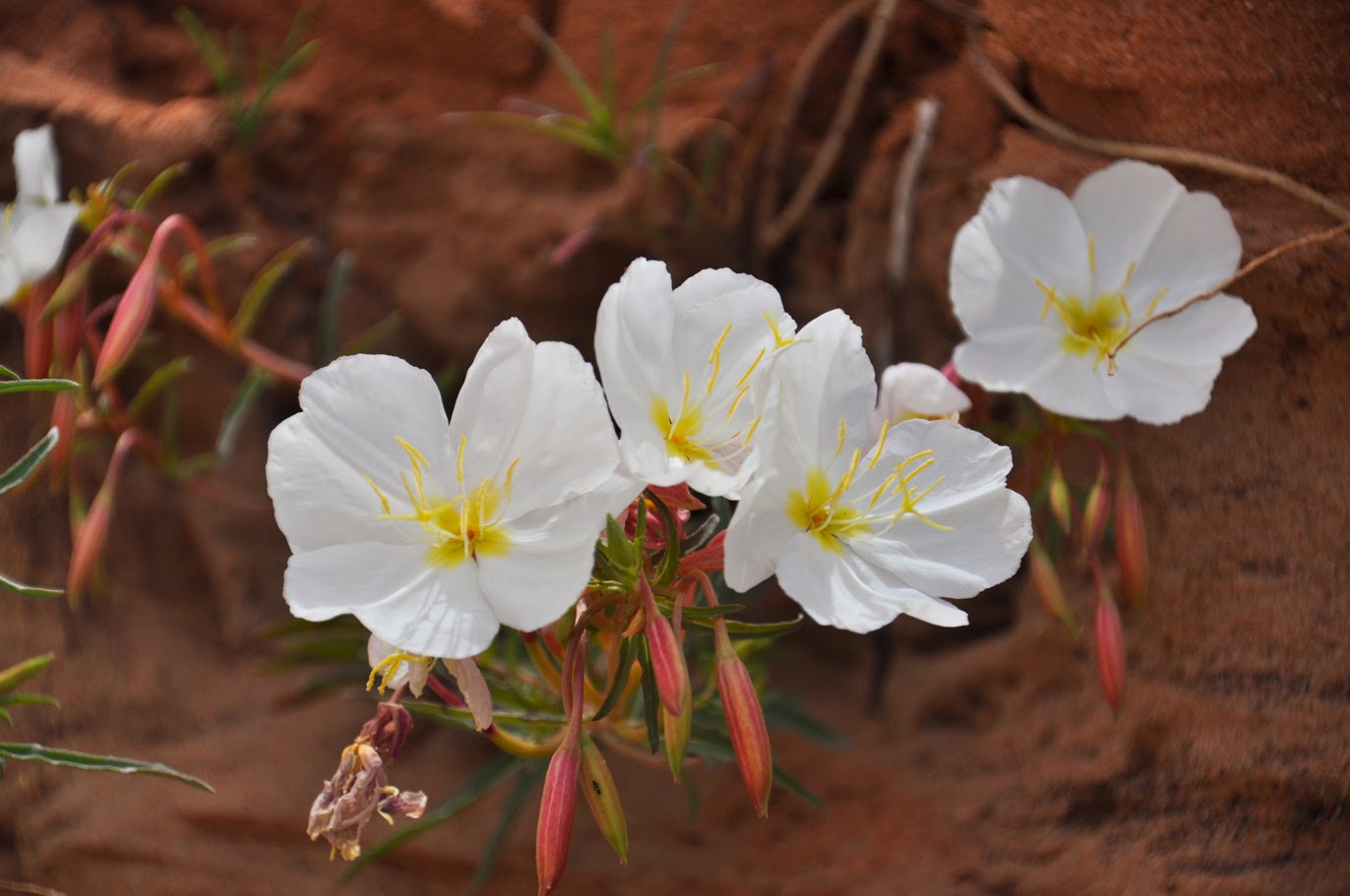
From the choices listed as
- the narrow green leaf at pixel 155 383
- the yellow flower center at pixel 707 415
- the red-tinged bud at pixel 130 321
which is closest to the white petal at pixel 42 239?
the red-tinged bud at pixel 130 321

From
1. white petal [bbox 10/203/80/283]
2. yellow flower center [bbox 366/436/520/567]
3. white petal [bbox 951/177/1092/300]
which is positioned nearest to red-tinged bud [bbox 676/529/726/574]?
yellow flower center [bbox 366/436/520/567]

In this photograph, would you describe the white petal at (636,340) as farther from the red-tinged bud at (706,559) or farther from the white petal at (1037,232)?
the white petal at (1037,232)

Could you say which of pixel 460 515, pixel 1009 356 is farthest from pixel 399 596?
pixel 1009 356

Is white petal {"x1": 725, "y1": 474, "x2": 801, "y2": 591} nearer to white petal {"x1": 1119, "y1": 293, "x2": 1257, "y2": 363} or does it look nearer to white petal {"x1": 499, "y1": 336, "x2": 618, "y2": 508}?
white petal {"x1": 499, "y1": 336, "x2": 618, "y2": 508}

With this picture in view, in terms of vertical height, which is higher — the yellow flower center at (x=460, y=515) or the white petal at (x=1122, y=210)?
the white petal at (x=1122, y=210)

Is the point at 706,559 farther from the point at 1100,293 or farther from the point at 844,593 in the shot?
the point at 1100,293

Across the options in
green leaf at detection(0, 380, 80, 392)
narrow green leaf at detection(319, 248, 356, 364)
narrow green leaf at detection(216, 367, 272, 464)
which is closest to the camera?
green leaf at detection(0, 380, 80, 392)
